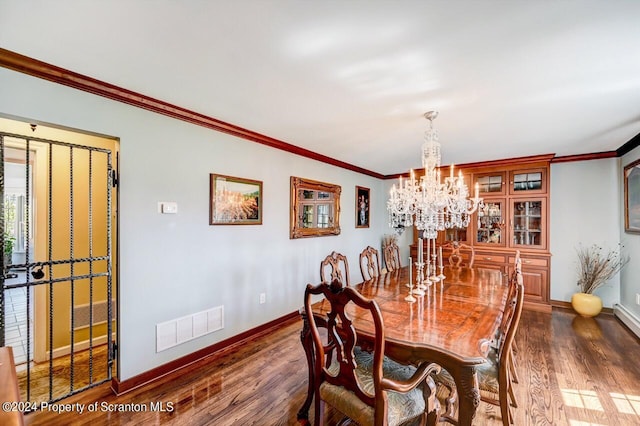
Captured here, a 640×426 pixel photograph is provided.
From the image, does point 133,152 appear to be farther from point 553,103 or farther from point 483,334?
point 553,103

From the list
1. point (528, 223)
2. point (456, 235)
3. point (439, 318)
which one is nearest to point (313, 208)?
point (439, 318)

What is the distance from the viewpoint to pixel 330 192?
4.41m

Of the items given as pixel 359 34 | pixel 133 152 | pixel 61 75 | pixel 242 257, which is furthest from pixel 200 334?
pixel 359 34

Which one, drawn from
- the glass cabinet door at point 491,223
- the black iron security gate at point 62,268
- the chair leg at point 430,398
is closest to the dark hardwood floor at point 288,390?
the black iron security gate at point 62,268

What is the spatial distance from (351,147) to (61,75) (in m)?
2.91

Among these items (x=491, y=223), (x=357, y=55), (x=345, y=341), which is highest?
(x=357, y=55)

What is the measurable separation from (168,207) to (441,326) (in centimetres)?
234

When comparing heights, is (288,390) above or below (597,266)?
below

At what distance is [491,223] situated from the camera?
461 centimetres

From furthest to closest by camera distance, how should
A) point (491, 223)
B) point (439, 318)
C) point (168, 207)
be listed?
point (491, 223) < point (168, 207) < point (439, 318)

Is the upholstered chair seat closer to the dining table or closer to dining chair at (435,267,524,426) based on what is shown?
the dining table

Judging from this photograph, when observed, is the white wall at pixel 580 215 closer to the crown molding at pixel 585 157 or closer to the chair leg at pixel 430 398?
the crown molding at pixel 585 157

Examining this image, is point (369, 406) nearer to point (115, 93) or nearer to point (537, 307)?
point (115, 93)

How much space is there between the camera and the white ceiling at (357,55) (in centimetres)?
131
